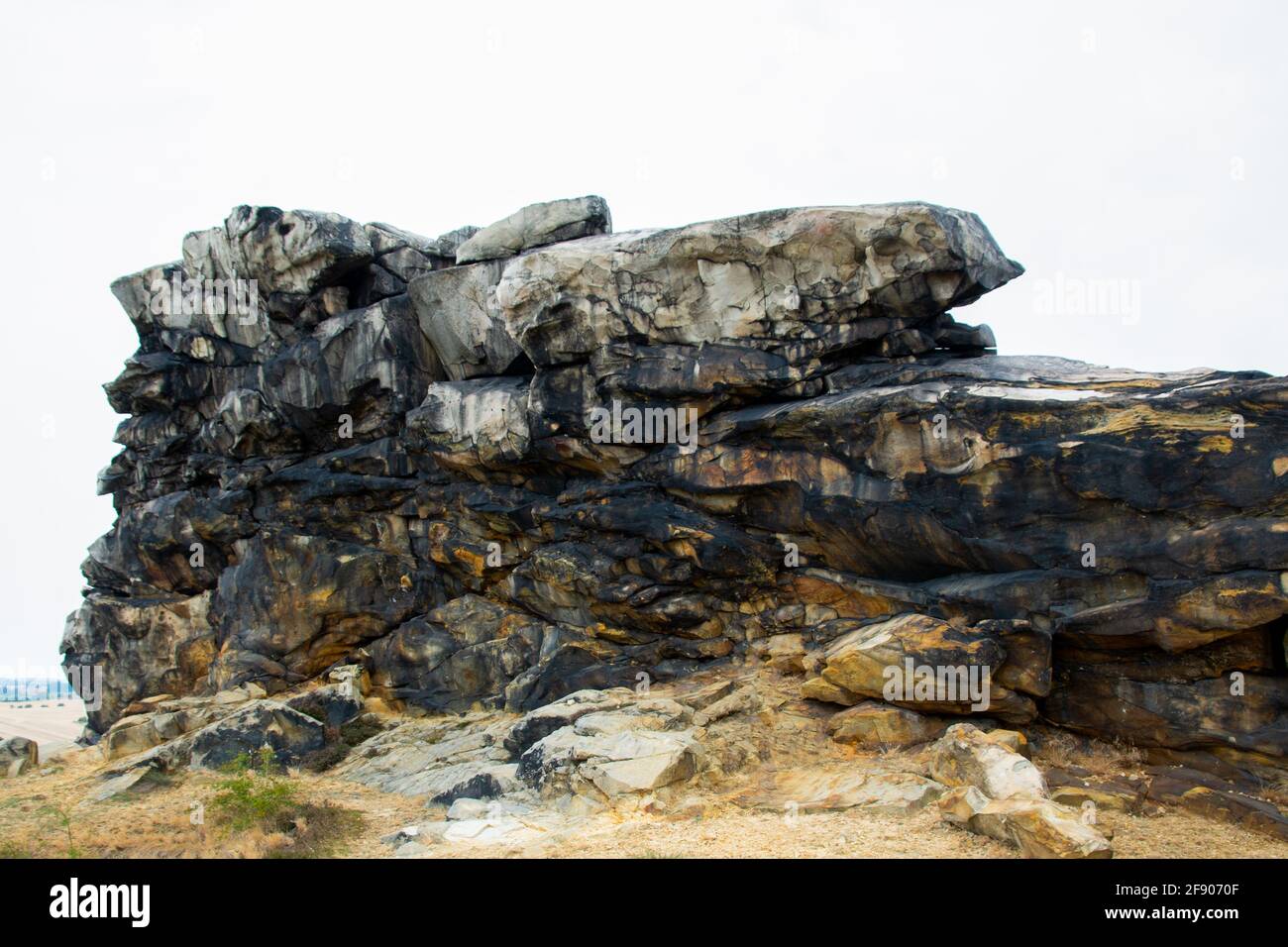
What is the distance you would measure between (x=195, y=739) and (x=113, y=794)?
2.17 meters

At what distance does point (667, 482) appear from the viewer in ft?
67.3

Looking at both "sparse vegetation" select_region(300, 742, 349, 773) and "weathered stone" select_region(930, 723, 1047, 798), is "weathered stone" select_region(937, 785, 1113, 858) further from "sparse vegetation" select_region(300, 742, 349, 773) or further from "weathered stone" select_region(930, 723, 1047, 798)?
"sparse vegetation" select_region(300, 742, 349, 773)

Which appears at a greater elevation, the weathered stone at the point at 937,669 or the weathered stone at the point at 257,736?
the weathered stone at the point at 937,669

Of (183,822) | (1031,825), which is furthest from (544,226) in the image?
(1031,825)

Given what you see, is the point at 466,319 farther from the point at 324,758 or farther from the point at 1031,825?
the point at 1031,825

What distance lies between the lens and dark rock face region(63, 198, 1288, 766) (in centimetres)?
1596

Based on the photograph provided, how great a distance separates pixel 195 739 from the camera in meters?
20.2

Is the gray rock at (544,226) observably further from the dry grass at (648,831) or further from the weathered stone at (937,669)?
the dry grass at (648,831)

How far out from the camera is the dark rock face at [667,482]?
16.0 metres

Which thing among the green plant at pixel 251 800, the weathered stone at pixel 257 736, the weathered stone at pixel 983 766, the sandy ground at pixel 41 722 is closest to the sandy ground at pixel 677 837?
the green plant at pixel 251 800

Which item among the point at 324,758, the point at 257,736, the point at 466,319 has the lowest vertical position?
the point at 324,758

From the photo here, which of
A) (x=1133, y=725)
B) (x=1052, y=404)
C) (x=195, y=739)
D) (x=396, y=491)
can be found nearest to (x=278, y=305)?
(x=396, y=491)
